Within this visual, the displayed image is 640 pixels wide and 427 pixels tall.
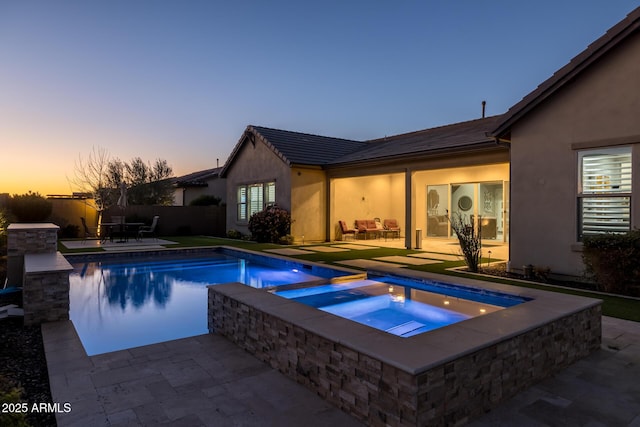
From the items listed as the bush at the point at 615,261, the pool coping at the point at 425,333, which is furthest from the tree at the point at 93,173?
the bush at the point at 615,261

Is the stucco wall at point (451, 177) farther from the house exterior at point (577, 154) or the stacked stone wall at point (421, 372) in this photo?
the stacked stone wall at point (421, 372)

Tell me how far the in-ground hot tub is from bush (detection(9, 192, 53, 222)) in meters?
18.1

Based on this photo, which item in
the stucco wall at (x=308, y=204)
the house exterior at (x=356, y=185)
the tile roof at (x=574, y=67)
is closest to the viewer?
the tile roof at (x=574, y=67)

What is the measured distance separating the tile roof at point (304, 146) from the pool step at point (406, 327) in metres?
11.6

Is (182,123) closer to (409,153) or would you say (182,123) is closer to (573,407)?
(409,153)

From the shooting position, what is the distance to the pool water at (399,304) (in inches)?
213

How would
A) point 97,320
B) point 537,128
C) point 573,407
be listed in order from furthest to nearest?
1. point 537,128
2. point 97,320
3. point 573,407

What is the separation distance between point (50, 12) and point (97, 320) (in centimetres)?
999

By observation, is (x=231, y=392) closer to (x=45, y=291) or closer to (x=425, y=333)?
(x=425, y=333)

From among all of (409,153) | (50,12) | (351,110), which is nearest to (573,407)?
(409,153)

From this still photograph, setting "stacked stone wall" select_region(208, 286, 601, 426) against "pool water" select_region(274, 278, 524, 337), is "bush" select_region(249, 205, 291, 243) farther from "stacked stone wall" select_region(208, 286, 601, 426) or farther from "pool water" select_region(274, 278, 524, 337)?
"stacked stone wall" select_region(208, 286, 601, 426)

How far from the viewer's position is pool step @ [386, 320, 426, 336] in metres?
5.10

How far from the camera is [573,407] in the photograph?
315cm

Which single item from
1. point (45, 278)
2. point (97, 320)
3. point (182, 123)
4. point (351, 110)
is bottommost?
point (97, 320)
